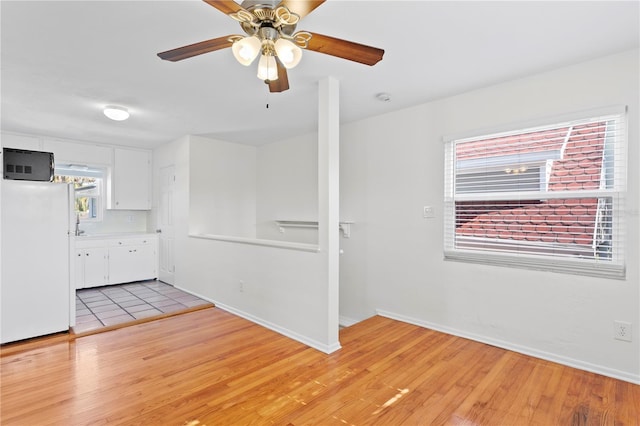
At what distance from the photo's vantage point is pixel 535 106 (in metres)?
2.72

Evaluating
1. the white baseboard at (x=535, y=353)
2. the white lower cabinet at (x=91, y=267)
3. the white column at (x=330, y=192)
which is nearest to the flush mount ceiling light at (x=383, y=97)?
the white column at (x=330, y=192)

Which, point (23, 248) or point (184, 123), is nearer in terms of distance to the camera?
point (23, 248)

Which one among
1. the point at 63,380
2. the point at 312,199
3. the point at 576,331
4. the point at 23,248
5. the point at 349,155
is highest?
the point at 349,155

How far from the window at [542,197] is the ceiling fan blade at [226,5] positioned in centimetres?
246

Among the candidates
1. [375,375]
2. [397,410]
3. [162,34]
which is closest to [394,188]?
[375,375]

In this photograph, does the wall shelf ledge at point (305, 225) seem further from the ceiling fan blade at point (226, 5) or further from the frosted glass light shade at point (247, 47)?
the ceiling fan blade at point (226, 5)

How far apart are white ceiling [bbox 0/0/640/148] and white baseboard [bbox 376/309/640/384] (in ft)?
7.55

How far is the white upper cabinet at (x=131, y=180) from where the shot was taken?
544 centimetres

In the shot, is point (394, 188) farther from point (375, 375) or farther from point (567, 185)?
point (375, 375)

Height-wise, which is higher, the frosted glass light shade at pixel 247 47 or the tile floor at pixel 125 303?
Result: the frosted glass light shade at pixel 247 47

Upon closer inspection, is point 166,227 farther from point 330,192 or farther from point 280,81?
point 280,81

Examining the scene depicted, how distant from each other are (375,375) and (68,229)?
130 inches

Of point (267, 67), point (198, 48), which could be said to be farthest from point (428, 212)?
point (198, 48)

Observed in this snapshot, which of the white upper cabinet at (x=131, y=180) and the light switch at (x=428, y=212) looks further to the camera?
the white upper cabinet at (x=131, y=180)
